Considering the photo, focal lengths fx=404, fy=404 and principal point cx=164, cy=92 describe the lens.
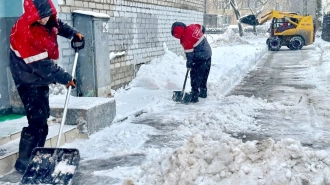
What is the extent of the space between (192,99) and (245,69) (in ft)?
20.7

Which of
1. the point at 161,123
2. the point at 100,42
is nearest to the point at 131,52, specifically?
the point at 100,42

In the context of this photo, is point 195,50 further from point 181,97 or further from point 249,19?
point 249,19

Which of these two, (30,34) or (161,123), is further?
(161,123)

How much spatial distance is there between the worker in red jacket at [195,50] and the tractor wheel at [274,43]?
1511cm

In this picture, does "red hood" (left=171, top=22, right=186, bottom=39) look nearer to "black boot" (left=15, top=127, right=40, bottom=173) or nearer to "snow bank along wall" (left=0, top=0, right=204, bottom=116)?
"snow bank along wall" (left=0, top=0, right=204, bottom=116)

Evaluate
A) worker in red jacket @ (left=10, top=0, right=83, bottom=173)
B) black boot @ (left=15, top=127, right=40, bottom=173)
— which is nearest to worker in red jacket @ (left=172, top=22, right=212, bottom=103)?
worker in red jacket @ (left=10, top=0, right=83, bottom=173)

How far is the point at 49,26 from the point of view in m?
4.21

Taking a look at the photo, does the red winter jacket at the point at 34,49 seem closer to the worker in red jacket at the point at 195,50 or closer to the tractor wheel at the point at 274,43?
the worker in red jacket at the point at 195,50

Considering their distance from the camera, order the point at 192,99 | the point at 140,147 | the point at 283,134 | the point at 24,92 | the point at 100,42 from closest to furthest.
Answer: the point at 24,92
the point at 140,147
the point at 283,134
the point at 100,42
the point at 192,99

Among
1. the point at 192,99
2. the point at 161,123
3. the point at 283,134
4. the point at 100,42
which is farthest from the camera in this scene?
the point at 192,99

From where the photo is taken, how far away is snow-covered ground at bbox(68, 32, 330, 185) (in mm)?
3371

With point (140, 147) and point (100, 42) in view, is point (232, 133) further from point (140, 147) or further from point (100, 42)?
point (100, 42)

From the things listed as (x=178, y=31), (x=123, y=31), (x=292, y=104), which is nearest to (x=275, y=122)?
(x=292, y=104)

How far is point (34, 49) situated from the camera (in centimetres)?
389
